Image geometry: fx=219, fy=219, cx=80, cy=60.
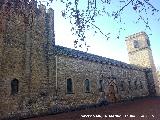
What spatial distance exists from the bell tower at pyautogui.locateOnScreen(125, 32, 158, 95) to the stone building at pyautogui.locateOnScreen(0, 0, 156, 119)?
1533 cm

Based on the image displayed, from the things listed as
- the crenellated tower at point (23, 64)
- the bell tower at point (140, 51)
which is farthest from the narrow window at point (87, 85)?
the bell tower at point (140, 51)

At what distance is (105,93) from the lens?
2389cm

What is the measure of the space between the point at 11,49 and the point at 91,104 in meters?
9.62

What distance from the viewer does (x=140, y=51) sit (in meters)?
39.7

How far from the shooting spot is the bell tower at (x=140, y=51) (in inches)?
1531

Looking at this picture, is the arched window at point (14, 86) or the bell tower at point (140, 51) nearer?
the arched window at point (14, 86)

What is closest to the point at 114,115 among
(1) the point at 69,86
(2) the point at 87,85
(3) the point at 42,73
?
(1) the point at 69,86

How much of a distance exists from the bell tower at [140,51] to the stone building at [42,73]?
15.3 m

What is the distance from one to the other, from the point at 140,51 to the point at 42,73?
86.9ft

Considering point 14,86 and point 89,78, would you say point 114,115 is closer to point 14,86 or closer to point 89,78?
point 14,86

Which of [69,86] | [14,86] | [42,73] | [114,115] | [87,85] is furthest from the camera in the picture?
[87,85]

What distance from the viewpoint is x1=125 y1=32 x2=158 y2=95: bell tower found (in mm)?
38875

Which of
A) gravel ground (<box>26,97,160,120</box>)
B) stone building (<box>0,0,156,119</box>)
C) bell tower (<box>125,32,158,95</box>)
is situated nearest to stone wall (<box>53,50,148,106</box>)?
stone building (<box>0,0,156,119</box>)

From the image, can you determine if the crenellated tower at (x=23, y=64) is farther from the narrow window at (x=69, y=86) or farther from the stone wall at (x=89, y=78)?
the narrow window at (x=69, y=86)
